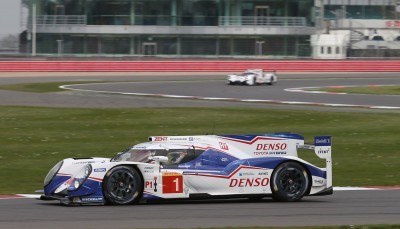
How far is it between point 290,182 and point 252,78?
43025 mm

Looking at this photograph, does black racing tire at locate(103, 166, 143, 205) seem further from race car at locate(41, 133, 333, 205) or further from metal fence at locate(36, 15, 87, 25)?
metal fence at locate(36, 15, 87, 25)

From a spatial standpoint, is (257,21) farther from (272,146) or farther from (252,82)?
(272,146)

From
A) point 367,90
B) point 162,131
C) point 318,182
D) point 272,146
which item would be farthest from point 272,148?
point 367,90

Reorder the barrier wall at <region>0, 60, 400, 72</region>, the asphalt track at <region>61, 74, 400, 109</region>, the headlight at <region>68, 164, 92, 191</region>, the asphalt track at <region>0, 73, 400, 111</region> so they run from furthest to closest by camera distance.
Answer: the barrier wall at <region>0, 60, 400, 72</region>, the asphalt track at <region>61, 74, 400, 109</region>, the asphalt track at <region>0, 73, 400, 111</region>, the headlight at <region>68, 164, 92, 191</region>

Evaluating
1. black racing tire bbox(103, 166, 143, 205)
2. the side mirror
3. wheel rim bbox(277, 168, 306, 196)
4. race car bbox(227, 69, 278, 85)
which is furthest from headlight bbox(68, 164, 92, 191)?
race car bbox(227, 69, 278, 85)

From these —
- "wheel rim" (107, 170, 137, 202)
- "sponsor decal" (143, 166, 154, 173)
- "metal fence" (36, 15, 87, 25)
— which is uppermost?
"metal fence" (36, 15, 87, 25)

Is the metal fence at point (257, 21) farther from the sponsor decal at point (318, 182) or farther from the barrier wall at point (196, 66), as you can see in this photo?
the sponsor decal at point (318, 182)

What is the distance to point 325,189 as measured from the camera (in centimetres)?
1497

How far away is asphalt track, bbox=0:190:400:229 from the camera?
40.1 ft

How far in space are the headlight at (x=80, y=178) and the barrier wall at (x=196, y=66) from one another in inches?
Result: 2186

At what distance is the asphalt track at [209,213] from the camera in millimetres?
12219

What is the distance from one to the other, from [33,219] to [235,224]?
8.79 ft

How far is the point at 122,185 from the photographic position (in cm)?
1437

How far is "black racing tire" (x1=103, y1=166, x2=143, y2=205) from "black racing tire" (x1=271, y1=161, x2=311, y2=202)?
2.11 meters
